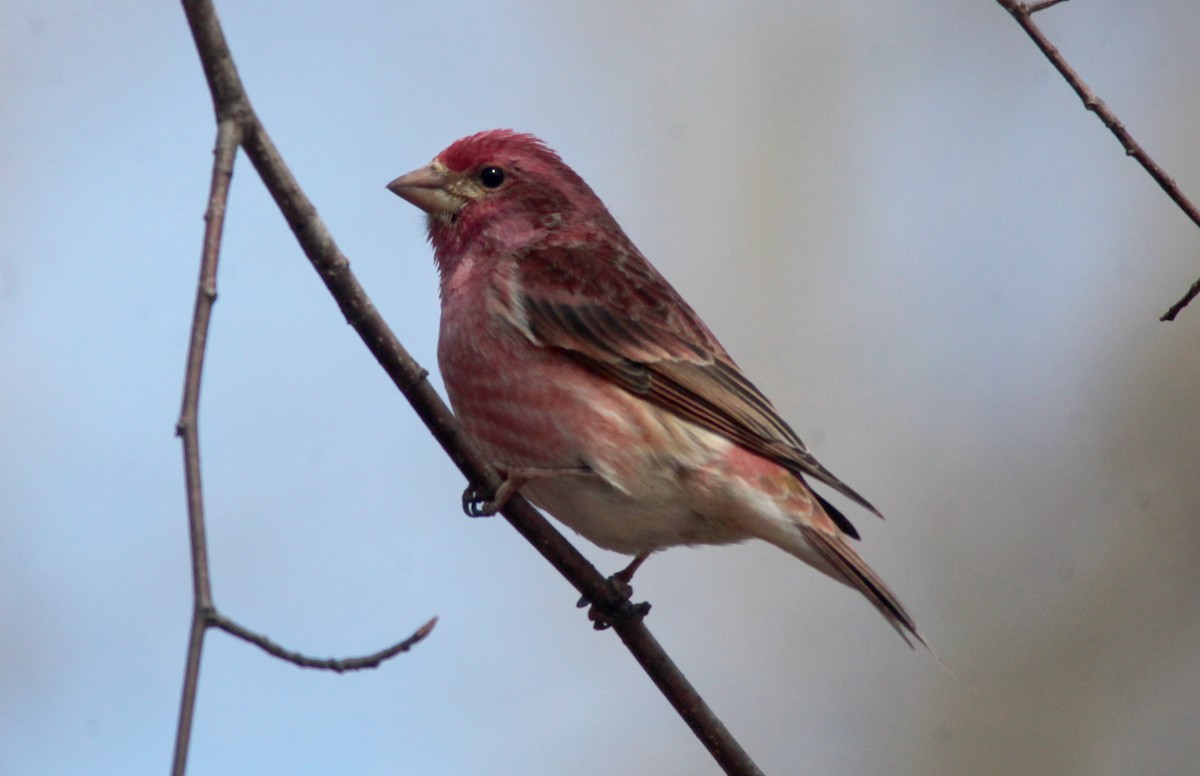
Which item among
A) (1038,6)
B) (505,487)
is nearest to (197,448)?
(505,487)

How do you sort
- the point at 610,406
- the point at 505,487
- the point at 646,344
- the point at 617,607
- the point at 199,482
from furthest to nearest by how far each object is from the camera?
the point at 646,344 < the point at 610,406 < the point at 617,607 < the point at 505,487 < the point at 199,482

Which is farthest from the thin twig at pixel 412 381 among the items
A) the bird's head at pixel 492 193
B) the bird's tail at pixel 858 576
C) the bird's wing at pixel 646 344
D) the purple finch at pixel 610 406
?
the bird's head at pixel 492 193

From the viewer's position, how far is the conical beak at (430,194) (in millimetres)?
8008

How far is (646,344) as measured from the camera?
7535mm

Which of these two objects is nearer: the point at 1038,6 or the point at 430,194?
the point at 1038,6

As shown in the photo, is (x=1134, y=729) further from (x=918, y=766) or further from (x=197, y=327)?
(x=197, y=327)

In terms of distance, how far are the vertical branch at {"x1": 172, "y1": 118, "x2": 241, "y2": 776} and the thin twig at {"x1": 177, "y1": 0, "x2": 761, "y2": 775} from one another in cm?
38

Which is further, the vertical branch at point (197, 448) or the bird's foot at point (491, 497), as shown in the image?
the bird's foot at point (491, 497)

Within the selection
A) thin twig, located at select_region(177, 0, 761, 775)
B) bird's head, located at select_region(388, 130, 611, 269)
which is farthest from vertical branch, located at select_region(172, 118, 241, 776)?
bird's head, located at select_region(388, 130, 611, 269)

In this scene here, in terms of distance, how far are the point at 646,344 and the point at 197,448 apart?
11.8 feet

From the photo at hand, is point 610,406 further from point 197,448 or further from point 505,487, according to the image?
point 197,448

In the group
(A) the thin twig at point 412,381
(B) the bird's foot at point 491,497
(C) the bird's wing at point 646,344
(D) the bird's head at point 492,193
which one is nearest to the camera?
(A) the thin twig at point 412,381

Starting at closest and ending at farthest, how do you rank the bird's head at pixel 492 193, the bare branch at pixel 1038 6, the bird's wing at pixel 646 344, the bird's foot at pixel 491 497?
the bare branch at pixel 1038 6
the bird's foot at pixel 491 497
the bird's wing at pixel 646 344
the bird's head at pixel 492 193

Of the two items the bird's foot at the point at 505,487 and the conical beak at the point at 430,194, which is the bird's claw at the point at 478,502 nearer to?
the bird's foot at the point at 505,487
